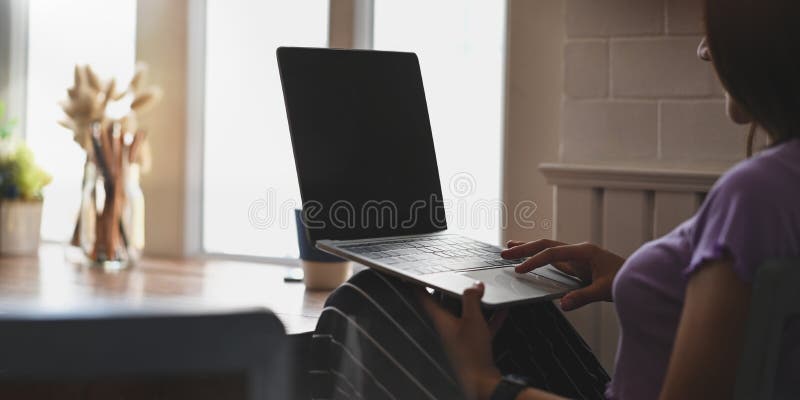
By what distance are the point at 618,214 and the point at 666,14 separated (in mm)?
331

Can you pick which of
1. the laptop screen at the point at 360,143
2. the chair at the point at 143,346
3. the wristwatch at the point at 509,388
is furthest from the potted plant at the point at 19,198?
the chair at the point at 143,346

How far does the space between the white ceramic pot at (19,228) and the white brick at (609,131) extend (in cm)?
115

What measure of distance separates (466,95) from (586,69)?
25 cm

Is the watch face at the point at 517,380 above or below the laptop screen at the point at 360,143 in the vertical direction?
below

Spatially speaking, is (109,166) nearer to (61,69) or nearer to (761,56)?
(61,69)

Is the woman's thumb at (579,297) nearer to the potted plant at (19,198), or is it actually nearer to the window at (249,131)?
the window at (249,131)

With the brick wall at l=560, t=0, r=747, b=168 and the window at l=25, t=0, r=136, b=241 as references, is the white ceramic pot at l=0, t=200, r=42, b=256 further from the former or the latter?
the brick wall at l=560, t=0, r=747, b=168

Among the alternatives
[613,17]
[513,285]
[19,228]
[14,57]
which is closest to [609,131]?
[613,17]

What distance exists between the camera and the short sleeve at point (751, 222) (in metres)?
0.67

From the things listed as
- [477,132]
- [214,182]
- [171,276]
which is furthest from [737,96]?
[214,182]

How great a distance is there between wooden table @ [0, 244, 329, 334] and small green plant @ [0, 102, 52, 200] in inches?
5.5

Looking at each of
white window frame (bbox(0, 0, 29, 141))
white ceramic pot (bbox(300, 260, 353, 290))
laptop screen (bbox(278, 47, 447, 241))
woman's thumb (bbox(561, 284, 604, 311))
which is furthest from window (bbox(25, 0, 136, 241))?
woman's thumb (bbox(561, 284, 604, 311))

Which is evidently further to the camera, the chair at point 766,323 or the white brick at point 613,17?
the white brick at point 613,17

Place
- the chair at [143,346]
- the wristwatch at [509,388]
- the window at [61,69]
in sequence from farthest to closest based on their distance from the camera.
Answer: the window at [61,69] < the wristwatch at [509,388] < the chair at [143,346]
